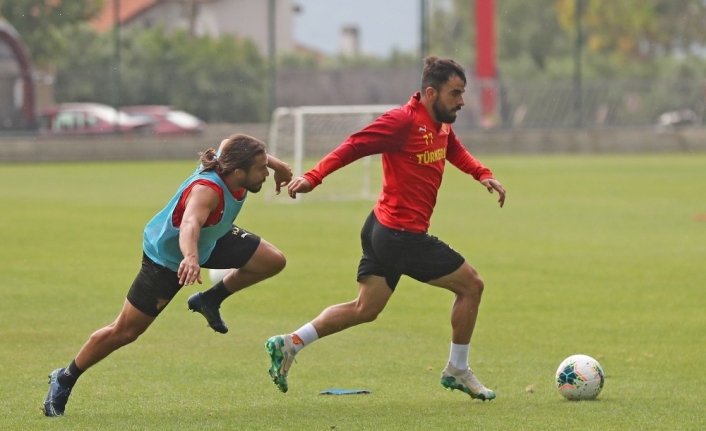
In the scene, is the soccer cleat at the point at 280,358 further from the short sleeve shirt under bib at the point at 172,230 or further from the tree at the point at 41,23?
the tree at the point at 41,23

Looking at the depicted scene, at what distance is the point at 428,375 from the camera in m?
8.77

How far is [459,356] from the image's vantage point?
309 inches

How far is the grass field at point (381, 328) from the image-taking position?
292 inches

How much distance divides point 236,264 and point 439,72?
1764 millimetres

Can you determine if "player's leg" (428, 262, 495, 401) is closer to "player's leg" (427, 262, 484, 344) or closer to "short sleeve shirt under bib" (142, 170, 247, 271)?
"player's leg" (427, 262, 484, 344)

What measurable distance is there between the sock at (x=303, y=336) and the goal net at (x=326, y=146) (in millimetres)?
17381

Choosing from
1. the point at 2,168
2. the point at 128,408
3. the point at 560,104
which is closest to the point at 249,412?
the point at 128,408

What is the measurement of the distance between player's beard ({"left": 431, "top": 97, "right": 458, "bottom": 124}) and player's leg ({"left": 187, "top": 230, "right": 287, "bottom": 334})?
1329 mm

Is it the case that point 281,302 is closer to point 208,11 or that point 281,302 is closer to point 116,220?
point 116,220

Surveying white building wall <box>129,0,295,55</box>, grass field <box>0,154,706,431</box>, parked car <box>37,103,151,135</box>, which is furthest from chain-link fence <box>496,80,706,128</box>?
grass field <box>0,154,706,431</box>

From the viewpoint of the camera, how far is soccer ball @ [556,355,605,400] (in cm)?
770

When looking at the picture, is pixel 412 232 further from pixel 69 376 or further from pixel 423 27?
pixel 423 27

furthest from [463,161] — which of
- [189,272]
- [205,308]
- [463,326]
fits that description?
[189,272]

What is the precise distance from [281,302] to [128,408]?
477 cm
